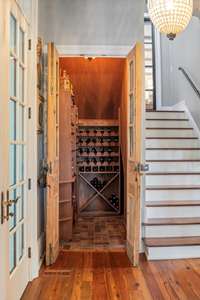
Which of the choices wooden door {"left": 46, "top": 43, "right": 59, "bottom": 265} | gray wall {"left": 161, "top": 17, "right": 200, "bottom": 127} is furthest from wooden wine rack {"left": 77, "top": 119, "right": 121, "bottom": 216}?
wooden door {"left": 46, "top": 43, "right": 59, "bottom": 265}

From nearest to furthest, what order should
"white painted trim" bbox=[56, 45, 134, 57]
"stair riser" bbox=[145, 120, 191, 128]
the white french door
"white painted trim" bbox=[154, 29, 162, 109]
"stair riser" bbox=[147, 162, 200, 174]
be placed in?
the white french door, "white painted trim" bbox=[56, 45, 134, 57], "stair riser" bbox=[147, 162, 200, 174], "stair riser" bbox=[145, 120, 191, 128], "white painted trim" bbox=[154, 29, 162, 109]

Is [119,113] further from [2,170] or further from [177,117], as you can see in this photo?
[2,170]

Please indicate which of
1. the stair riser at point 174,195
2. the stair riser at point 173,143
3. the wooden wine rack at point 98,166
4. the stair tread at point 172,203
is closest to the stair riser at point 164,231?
the stair tread at point 172,203

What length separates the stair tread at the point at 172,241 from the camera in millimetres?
3768

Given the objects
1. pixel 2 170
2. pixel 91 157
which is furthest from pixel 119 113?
pixel 2 170

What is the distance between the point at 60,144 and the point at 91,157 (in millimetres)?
2045

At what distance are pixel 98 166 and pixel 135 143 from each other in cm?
286

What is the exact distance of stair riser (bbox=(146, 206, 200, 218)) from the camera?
4.27 meters

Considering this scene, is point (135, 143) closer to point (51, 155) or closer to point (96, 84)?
point (51, 155)

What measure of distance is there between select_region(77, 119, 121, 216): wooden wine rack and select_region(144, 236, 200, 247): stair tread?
2453mm

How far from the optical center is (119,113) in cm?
631

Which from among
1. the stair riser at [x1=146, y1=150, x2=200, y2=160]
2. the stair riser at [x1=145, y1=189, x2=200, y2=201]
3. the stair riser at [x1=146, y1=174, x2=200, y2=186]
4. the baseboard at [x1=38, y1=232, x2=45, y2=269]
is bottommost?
the baseboard at [x1=38, y1=232, x2=45, y2=269]

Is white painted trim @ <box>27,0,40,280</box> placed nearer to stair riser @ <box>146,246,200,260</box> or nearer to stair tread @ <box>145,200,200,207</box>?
stair riser @ <box>146,246,200,260</box>

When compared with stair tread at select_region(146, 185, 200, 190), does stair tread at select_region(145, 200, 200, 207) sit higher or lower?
lower
